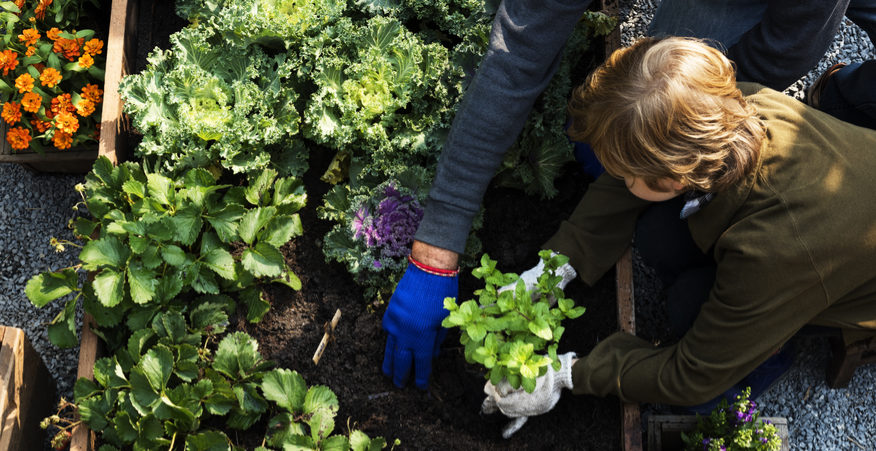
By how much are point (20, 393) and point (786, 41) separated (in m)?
2.61

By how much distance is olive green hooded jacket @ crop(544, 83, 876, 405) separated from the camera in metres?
1.62

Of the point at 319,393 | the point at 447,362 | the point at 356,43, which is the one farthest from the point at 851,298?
the point at 356,43

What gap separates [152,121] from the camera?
2.30m

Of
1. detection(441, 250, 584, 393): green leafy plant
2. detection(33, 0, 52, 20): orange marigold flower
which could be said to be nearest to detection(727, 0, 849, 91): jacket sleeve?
detection(441, 250, 584, 393): green leafy plant

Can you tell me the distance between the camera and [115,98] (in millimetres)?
2486

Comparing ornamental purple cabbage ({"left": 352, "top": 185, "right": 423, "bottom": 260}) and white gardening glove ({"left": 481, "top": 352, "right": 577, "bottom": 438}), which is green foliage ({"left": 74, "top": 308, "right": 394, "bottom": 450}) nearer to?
white gardening glove ({"left": 481, "top": 352, "right": 577, "bottom": 438})

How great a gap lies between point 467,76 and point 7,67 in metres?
1.71

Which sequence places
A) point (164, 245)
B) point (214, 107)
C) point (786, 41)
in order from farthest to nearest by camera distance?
point (214, 107) < point (164, 245) < point (786, 41)

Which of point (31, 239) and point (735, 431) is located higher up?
point (735, 431)

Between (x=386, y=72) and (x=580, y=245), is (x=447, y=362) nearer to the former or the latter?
(x=580, y=245)

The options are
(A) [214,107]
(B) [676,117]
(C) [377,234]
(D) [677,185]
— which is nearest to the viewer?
(B) [676,117]

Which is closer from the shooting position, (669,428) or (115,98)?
(669,428)

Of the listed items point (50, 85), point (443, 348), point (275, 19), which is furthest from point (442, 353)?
point (50, 85)

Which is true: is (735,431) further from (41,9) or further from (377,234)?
(41,9)
